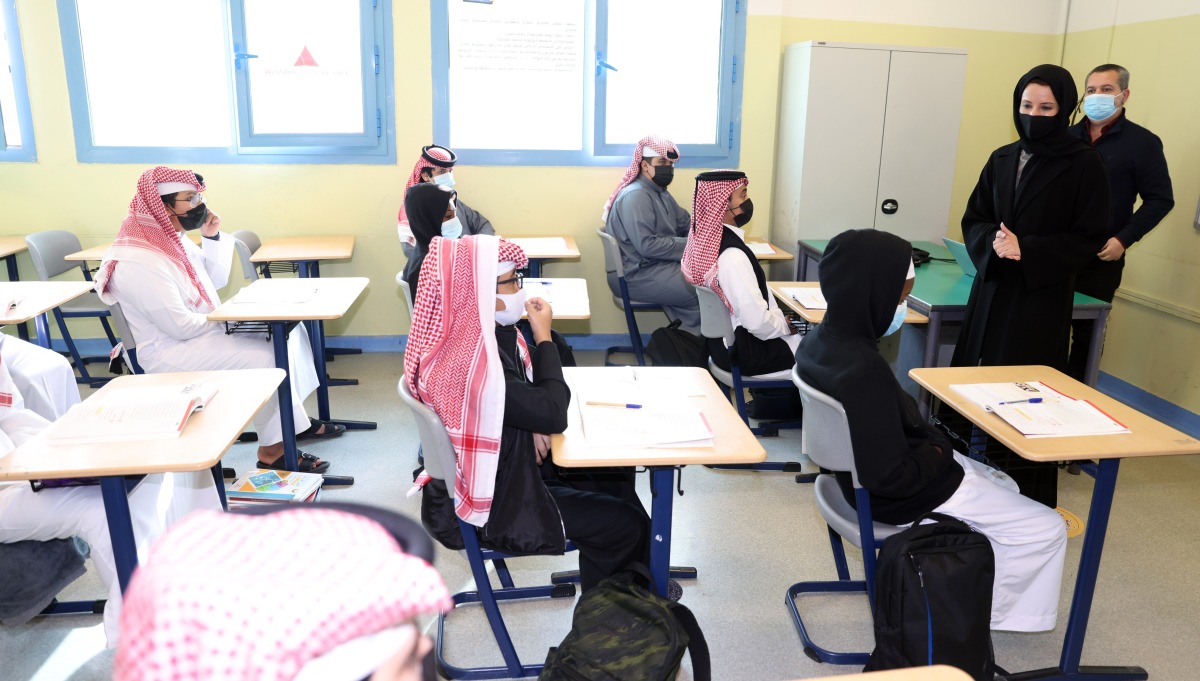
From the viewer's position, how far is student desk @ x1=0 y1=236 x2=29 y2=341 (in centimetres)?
456

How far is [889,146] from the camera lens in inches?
197

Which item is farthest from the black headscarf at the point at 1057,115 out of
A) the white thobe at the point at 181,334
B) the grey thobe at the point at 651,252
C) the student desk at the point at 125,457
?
the white thobe at the point at 181,334

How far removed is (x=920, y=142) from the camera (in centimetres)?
502

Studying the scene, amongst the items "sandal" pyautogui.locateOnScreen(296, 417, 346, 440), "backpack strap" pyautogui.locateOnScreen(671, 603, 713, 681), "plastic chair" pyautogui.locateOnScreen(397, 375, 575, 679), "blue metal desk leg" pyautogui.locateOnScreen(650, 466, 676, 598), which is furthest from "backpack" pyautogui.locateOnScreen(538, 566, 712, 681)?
"sandal" pyautogui.locateOnScreen(296, 417, 346, 440)

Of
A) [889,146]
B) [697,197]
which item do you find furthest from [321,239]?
[889,146]

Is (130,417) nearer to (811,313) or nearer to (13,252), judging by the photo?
(811,313)

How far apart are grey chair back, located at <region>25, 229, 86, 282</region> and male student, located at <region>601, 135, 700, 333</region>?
9.91ft

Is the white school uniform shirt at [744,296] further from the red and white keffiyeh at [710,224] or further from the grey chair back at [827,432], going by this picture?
the grey chair back at [827,432]

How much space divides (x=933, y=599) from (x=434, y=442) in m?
1.25

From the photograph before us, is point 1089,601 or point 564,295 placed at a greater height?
point 564,295

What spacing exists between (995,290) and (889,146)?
2.21 meters

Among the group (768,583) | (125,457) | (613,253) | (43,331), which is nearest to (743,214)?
(613,253)

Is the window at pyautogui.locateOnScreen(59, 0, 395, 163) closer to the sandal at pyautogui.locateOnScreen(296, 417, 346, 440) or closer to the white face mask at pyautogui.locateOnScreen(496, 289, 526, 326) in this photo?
the sandal at pyautogui.locateOnScreen(296, 417, 346, 440)

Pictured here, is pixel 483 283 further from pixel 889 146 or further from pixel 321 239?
pixel 889 146
